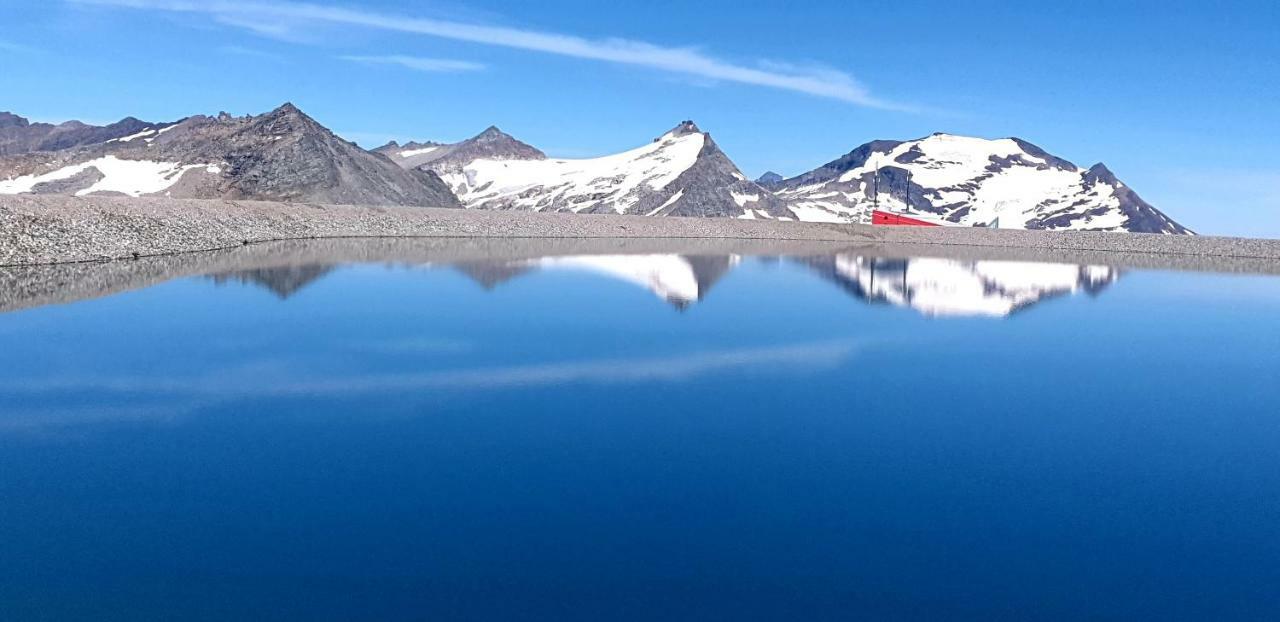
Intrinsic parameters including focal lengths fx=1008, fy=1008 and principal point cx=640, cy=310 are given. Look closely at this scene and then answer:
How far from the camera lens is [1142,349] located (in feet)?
103

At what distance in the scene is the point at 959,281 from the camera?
5722 centimetres

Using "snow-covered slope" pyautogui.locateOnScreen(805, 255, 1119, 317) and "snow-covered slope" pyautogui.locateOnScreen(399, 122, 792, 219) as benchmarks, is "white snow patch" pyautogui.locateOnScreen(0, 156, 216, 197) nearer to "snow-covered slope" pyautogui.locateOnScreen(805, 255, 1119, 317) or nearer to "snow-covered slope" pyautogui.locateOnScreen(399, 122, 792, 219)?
"snow-covered slope" pyautogui.locateOnScreen(399, 122, 792, 219)

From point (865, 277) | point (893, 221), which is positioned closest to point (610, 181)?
point (893, 221)

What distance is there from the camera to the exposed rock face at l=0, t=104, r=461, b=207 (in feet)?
365

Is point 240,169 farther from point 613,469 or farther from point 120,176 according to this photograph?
point 613,469

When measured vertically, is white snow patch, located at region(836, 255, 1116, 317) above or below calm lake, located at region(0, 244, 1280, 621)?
above

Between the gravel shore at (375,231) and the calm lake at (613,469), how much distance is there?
17.4m

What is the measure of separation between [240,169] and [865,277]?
84.3m

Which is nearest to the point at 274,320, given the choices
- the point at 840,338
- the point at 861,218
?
the point at 840,338

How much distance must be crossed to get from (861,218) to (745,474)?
184 m

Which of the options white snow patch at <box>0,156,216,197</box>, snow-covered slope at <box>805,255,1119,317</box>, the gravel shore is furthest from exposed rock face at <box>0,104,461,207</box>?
snow-covered slope at <box>805,255,1119,317</box>

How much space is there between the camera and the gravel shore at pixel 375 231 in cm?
4791

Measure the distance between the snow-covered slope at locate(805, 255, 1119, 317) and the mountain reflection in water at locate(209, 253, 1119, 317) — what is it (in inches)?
1.8

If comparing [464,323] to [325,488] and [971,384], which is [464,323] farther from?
[325,488]
